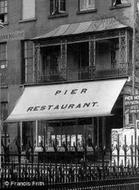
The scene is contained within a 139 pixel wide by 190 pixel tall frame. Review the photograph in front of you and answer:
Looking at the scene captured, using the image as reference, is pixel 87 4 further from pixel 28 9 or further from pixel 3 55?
pixel 3 55

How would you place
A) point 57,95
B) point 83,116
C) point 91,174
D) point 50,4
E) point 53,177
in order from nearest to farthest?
point 53,177 < point 91,174 < point 83,116 < point 57,95 < point 50,4

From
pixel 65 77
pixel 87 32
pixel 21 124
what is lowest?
pixel 21 124

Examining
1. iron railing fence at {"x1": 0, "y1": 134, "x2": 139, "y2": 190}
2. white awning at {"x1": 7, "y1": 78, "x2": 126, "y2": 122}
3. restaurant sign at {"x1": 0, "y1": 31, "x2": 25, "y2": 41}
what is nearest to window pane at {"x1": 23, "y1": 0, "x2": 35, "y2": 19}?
restaurant sign at {"x1": 0, "y1": 31, "x2": 25, "y2": 41}

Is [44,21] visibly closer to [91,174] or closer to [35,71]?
[35,71]

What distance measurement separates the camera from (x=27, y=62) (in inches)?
1435

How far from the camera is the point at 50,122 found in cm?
3434

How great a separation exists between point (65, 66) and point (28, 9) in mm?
5317

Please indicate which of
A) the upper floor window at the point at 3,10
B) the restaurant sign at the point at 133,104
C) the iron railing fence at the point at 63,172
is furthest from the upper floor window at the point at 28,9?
the iron railing fence at the point at 63,172

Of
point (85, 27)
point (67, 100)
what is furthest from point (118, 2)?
point (67, 100)

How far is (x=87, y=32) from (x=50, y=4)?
4533mm

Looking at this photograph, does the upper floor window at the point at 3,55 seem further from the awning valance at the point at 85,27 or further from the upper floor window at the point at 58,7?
the upper floor window at the point at 58,7

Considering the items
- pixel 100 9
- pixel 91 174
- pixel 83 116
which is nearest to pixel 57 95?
pixel 83 116

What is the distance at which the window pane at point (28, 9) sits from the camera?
36438 millimetres

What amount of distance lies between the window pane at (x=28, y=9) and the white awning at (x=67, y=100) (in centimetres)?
467
